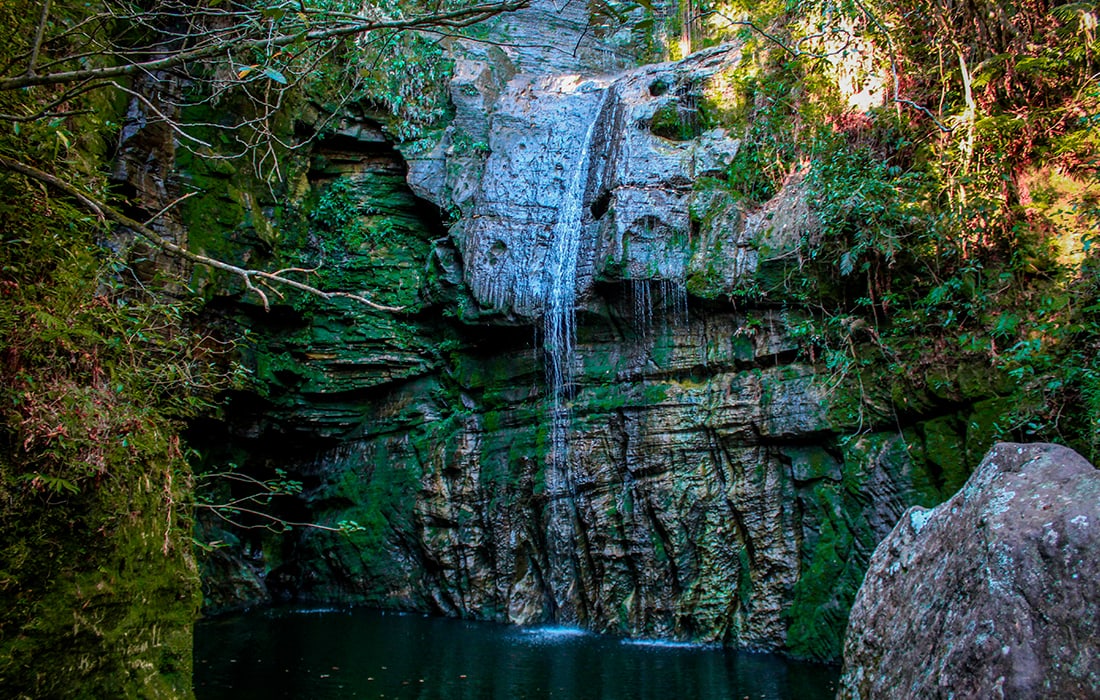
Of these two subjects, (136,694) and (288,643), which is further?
(288,643)

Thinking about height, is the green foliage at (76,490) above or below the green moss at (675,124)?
below

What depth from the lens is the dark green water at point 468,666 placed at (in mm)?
6758

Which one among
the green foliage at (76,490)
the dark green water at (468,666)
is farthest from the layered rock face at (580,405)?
the green foliage at (76,490)

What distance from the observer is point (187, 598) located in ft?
13.0

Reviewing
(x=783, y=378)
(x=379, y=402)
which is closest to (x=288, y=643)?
(x=379, y=402)

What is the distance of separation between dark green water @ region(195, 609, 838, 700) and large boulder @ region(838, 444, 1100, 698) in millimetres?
2954

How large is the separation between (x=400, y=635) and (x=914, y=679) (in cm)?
747

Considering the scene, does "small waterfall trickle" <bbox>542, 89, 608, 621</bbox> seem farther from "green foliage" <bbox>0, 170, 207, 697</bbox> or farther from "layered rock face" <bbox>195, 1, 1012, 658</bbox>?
"green foliage" <bbox>0, 170, 207, 697</bbox>

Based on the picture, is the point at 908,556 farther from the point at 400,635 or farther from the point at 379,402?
the point at 379,402

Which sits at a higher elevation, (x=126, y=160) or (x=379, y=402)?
(x=126, y=160)

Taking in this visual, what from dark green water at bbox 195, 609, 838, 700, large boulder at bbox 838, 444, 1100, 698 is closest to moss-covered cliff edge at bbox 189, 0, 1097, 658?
dark green water at bbox 195, 609, 838, 700

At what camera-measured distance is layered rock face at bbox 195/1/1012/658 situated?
8648 millimetres

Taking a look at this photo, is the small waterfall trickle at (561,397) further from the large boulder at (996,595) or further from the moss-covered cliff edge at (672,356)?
the large boulder at (996,595)

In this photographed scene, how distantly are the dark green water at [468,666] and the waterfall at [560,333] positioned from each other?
8.29ft
